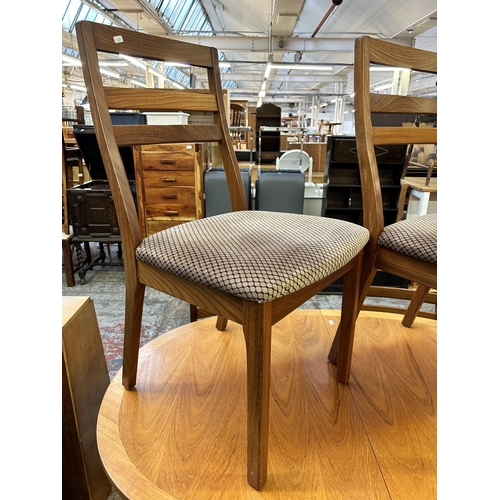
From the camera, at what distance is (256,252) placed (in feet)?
2.04

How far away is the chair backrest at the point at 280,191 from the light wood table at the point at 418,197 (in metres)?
0.73

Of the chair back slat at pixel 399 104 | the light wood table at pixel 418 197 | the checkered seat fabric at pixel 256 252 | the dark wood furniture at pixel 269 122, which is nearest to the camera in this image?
the checkered seat fabric at pixel 256 252

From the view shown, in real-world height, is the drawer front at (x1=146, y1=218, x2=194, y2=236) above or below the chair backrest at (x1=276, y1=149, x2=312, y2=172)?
below

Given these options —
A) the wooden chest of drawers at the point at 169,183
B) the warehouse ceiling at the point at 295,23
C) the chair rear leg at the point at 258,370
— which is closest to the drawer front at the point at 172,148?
the wooden chest of drawers at the point at 169,183

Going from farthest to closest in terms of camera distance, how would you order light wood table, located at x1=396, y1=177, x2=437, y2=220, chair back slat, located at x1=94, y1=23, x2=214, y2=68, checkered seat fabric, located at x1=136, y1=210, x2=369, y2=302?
1. light wood table, located at x1=396, y1=177, x2=437, y2=220
2. chair back slat, located at x1=94, y1=23, x2=214, y2=68
3. checkered seat fabric, located at x1=136, y1=210, x2=369, y2=302

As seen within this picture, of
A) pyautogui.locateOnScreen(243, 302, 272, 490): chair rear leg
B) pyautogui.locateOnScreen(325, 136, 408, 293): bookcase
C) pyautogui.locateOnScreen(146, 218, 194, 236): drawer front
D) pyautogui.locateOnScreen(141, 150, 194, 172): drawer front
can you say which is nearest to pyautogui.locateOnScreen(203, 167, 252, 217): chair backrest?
pyautogui.locateOnScreen(141, 150, 194, 172): drawer front

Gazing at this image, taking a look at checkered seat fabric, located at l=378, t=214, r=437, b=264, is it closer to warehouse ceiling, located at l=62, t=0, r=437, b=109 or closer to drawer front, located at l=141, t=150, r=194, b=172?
drawer front, located at l=141, t=150, r=194, b=172

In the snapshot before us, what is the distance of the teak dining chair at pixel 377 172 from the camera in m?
0.74

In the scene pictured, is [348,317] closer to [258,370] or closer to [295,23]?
[258,370]

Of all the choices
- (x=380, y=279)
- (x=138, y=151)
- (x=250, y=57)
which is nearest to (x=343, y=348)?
(x=380, y=279)

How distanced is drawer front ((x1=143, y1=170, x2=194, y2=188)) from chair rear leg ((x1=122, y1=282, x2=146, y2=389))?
1.98 metres

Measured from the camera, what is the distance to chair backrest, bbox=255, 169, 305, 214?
2705mm

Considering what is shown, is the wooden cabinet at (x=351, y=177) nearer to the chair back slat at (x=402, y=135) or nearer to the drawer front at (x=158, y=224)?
the drawer front at (x=158, y=224)

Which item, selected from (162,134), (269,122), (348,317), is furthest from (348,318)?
(269,122)
